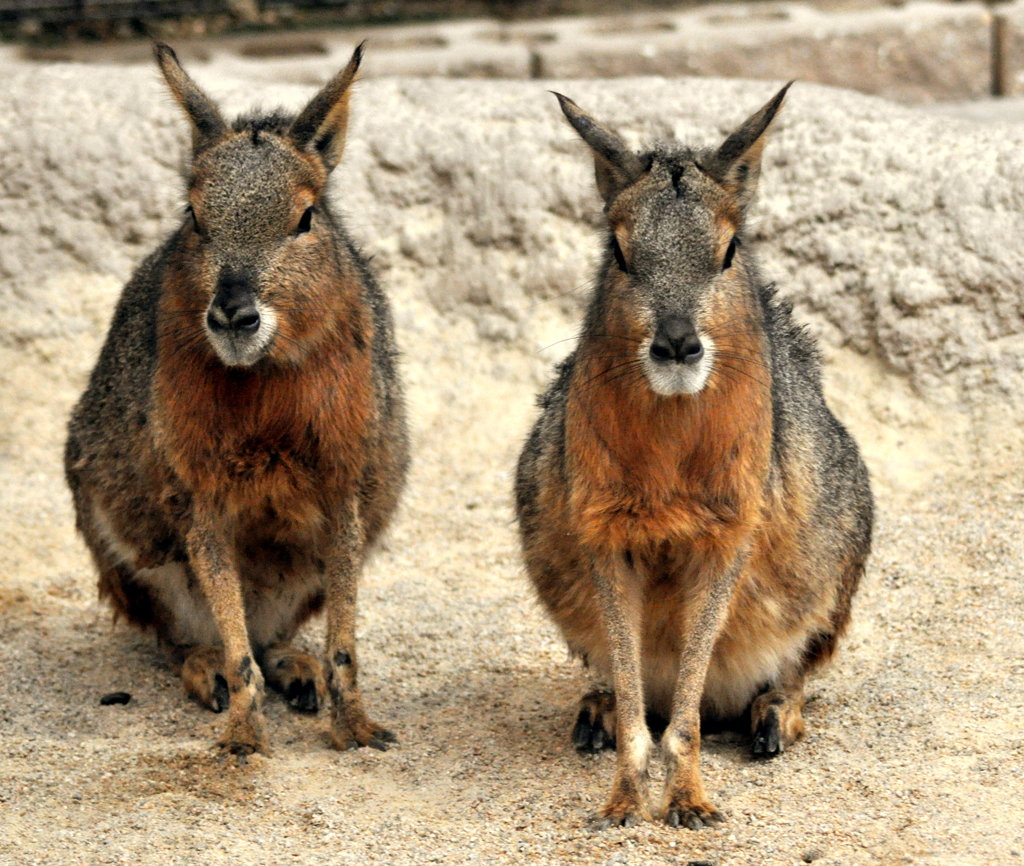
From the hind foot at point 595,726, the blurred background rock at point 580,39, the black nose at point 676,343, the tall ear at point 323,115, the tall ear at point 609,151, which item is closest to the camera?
the black nose at point 676,343

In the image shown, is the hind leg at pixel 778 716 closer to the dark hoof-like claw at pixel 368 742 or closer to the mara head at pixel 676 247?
the dark hoof-like claw at pixel 368 742

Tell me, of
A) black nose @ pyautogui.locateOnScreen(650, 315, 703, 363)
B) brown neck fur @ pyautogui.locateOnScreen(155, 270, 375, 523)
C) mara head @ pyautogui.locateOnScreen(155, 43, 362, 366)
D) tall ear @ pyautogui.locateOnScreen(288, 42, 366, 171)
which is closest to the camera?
black nose @ pyautogui.locateOnScreen(650, 315, 703, 363)

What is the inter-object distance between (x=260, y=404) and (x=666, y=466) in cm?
149

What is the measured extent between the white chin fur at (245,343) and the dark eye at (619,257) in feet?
3.86

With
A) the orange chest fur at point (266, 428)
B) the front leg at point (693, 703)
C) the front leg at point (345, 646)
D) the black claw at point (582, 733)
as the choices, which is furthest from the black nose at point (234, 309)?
the black claw at point (582, 733)

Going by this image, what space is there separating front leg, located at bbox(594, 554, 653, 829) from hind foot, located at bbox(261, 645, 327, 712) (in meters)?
1.54

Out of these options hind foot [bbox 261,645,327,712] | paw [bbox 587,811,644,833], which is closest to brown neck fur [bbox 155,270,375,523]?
hind foot [bbox 261,645,327,712]

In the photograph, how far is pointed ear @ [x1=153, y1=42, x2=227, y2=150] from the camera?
19.3ft

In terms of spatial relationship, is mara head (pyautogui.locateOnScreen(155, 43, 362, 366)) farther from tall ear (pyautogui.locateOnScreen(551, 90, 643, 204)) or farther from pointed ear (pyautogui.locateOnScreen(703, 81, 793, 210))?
pointed ear (pyautogui.locateOnScreen(703, 81, 793, 210))

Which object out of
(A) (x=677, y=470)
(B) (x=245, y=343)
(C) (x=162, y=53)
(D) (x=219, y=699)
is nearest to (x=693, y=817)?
(A) (x=677, y=470)

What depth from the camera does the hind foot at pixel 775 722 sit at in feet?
19.1

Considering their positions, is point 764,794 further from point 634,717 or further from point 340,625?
point 340,625

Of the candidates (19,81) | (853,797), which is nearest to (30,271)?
(19,81)

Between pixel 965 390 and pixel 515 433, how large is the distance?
2.42 metres
